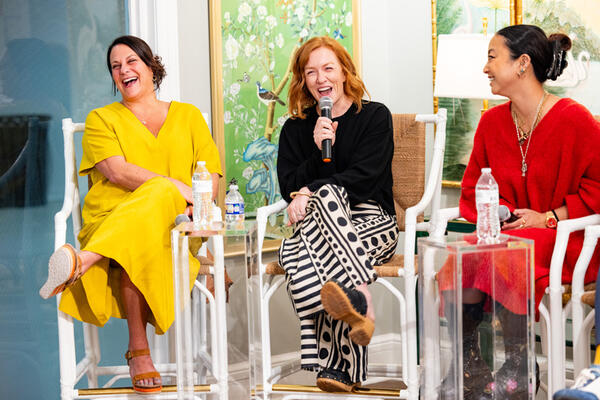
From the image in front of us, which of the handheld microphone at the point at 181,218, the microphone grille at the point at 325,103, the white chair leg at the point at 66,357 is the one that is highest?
the microphone grille at the point at 325,103

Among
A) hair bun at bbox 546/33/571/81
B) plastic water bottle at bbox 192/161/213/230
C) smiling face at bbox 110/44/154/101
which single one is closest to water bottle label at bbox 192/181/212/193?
plastic water bottle at bbox 192/161/213/230

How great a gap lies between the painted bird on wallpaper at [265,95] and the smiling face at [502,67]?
3.86ft

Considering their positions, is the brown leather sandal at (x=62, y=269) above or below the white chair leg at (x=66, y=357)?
above

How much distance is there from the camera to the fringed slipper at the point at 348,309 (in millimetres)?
2520

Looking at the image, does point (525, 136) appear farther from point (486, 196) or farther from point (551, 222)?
point (486, 196)

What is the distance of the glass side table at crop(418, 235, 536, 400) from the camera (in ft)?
7.07

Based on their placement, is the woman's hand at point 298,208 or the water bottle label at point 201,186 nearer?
the water bottle label at point 201,186

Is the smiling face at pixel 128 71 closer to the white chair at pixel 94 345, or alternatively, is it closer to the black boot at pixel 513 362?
the white chair at pixel 94 345

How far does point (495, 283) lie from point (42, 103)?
2183 mm

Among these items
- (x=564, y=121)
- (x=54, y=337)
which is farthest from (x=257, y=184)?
(x=564, y=121)

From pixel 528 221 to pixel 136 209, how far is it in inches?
53.3

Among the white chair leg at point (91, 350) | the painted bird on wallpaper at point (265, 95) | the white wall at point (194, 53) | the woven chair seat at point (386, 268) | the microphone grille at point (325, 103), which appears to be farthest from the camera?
the painted bird on wallpaper at point (265, 95)

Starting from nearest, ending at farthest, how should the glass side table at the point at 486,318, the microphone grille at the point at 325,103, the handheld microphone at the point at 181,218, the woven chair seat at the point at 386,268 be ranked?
the glass side table at the point at 486,318, the handheld microphone at the point at 181,218, the woven chair seat at the point at 386,268, the microphone grille at the point at 325,103

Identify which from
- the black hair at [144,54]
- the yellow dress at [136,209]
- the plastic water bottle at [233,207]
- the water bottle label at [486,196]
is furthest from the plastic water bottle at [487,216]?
the black hair at [144,54]
